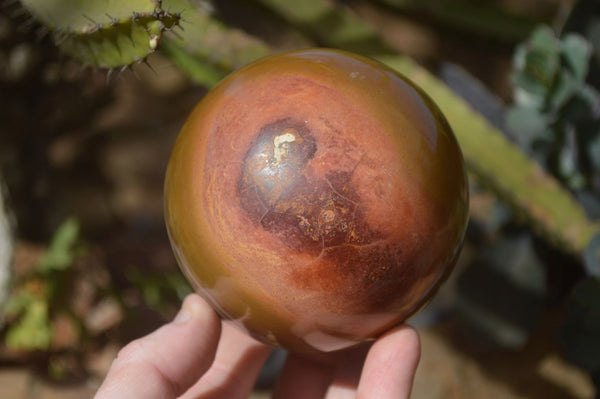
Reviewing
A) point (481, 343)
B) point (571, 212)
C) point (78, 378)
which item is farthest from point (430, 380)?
point (78, 378)

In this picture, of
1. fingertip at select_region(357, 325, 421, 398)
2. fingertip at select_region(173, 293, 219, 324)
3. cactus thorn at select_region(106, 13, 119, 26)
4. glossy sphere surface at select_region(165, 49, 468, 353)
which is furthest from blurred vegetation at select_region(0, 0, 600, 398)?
fingertip at select_region(357, 325, 421, 398)

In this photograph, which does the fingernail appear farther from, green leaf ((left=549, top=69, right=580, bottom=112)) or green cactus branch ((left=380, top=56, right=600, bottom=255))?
green leaf ((left=549, top=69, right=580, bottom=112))

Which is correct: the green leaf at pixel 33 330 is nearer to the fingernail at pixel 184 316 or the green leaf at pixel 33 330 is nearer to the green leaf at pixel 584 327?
the fingernail at pixel 184 316

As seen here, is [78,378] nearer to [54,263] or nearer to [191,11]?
[54,263]

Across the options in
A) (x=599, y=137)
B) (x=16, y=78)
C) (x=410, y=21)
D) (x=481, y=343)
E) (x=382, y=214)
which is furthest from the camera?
(x=410, y=21)

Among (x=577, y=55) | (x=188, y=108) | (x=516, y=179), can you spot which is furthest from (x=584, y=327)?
(x=188, y=108)

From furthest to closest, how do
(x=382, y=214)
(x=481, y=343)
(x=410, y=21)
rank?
(x=410, y=21) < (x=481, y=343) < (x=382, y=214)

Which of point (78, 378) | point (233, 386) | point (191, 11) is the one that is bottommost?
point (78, 378)
